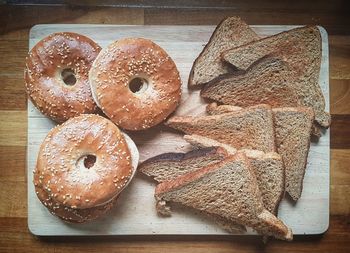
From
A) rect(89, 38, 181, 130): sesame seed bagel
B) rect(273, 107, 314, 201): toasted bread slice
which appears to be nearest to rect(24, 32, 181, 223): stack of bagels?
rect(89, 38, 181, 130): sesame seed bagel

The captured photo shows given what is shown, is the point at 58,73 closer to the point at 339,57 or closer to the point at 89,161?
the point at 89,161

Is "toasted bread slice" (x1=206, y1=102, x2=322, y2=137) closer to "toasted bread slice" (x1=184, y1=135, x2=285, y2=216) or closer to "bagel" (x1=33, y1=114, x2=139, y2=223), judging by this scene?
"toasted bread slice" (x1=184, y1=135, x2=285, y2=216)

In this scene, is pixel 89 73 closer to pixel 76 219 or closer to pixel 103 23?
pixel 103 23

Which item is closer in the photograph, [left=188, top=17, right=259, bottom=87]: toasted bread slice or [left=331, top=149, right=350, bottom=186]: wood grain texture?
[left=188, top=17, right=259, bottom=87]: toasted bread slice

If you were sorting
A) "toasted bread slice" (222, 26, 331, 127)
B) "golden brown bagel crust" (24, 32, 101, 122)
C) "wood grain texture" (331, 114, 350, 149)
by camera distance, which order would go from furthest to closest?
"wood grain texture" (331, 114, 350, 149), "toasted bread slice" (222, 26, 331, 127), "golden brown bagel crust" (24, 32, 101, 122)

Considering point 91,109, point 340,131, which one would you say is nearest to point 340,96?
point 340,131

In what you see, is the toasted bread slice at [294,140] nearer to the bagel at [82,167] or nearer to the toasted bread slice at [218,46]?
the toasted bread slice at [218,46]

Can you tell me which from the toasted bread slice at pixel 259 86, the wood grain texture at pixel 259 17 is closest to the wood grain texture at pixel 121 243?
the toasted bread slice at pixel 259 86
